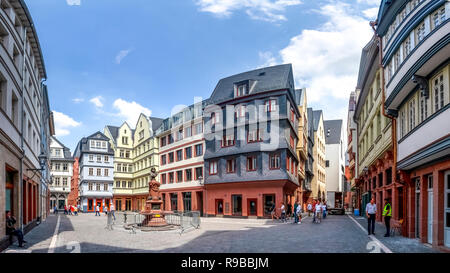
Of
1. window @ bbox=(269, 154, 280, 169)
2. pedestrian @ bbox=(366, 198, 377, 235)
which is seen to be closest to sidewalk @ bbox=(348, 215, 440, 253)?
pedestrian @ bbox=(366, 198, 377, 235)

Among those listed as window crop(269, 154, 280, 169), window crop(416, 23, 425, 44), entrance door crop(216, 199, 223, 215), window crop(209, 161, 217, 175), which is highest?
window crop(416, 23, 425, 44)

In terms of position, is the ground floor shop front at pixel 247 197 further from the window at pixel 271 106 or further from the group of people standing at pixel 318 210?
the window at pixel 271 106

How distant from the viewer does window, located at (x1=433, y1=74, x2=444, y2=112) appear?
1292cm

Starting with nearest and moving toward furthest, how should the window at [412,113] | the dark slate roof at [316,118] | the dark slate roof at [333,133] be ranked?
the window at [412,113]
the dark slate roof at [316,118]
the dark slate roof at [333,133]

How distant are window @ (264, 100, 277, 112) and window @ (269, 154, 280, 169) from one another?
4.37 metres

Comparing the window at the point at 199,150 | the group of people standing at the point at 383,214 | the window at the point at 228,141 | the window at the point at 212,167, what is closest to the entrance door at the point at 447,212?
the group of people standing at the point at 383,214

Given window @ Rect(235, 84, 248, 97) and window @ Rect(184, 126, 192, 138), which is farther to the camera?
window @ Rect(184, 126, 192, 138)

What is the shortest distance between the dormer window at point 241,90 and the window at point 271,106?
9.49ft

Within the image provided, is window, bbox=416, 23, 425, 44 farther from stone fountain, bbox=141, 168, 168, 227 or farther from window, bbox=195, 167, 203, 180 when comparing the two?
window, bbox=195, 167, 203, 180

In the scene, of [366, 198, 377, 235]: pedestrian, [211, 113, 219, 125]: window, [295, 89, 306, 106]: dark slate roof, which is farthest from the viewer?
[295, 89, 306, 106]: dark slate roof

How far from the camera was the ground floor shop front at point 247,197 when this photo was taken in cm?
3609

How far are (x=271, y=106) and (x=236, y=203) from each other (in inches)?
411

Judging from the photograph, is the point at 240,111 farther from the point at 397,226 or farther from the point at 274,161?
the point at 397,226
